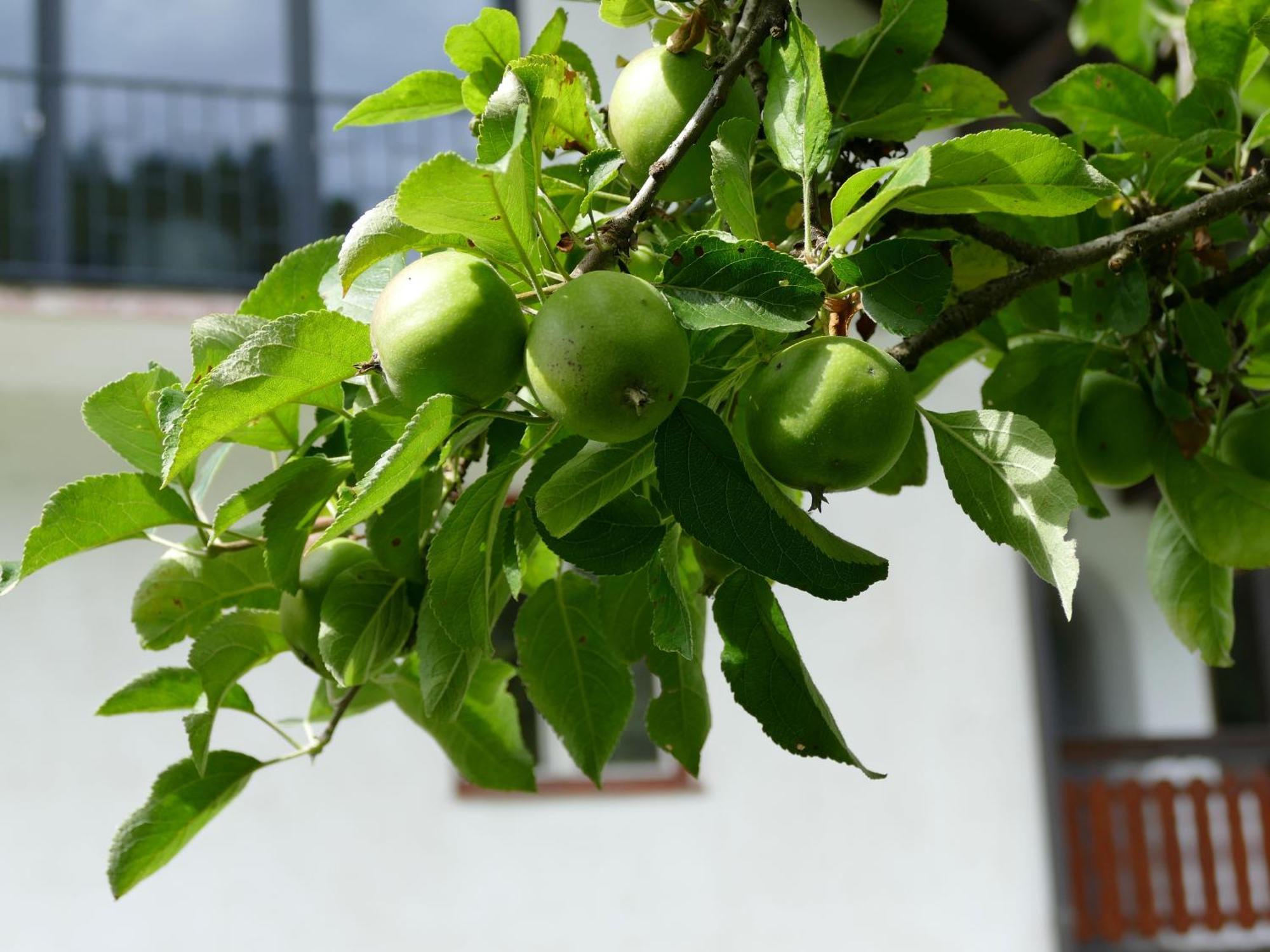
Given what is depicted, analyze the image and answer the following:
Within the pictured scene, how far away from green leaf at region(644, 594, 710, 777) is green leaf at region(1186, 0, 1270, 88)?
1.33 feet

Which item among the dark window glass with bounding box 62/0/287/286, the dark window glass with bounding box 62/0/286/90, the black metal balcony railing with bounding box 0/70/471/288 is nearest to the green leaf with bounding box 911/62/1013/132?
the black metal balcony railing with bounding box 0/70/471/288

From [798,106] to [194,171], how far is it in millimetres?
4793

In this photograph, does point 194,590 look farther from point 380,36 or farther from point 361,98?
point 380,36

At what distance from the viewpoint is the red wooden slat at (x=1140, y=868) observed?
179 inches

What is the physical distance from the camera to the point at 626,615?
672 mm

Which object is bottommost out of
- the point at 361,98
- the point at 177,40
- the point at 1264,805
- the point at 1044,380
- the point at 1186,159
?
the point at 1264,805

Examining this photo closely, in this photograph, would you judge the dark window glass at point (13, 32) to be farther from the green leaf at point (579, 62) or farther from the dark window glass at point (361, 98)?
the green leaf at point (579, 62)

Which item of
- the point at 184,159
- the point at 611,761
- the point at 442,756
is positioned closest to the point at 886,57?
the point at 442,756

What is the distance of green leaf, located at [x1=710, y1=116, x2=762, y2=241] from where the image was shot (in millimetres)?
487

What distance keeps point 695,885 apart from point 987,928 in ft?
3.33

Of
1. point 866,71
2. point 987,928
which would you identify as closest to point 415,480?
point 866,71

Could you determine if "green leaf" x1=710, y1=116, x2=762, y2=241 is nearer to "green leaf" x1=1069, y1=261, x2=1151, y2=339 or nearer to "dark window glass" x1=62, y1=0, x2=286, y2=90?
"green leaf" x1=1069, y1=261, x2=1151, y2=339

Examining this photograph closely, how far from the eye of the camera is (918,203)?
491 mm

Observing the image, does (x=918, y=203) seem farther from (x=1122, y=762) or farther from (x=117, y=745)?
(x=1122, y=762)
